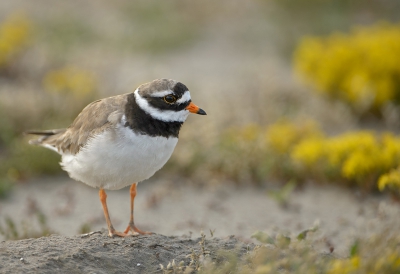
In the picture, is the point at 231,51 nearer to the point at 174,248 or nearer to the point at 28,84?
the point at 28,84

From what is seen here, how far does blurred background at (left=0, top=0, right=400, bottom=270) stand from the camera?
6.75m

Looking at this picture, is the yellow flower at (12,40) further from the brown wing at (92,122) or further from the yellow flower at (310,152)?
the yellow flower at (310,152)

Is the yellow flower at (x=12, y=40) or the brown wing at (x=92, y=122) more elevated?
the brown wing at (x=92, y=122)

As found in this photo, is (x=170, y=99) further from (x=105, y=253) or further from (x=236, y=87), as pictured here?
(x=236, y=87)

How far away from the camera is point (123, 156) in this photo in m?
4.19

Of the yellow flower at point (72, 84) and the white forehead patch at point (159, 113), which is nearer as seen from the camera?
the white forehead patch at point (159, 113)

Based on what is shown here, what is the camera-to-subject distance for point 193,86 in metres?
9.83

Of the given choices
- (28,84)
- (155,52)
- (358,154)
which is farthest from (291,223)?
(155,52)

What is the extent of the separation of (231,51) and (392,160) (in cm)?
762

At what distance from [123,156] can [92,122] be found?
1.98ft

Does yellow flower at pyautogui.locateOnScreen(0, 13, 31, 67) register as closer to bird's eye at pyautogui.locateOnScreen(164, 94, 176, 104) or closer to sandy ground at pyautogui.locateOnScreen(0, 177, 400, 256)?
sandy ground at pyautogui.locateOnScreen(0, 177, 400, 256)

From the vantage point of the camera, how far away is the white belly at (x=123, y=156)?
4.19 m

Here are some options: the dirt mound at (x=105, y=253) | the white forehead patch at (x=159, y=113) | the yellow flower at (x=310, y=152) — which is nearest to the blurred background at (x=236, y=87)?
the yellow flower at (x=310, y=152)

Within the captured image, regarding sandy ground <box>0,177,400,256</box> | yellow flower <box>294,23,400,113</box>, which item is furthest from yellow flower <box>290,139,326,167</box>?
yellow flower <box>294,23,400,113</box>
